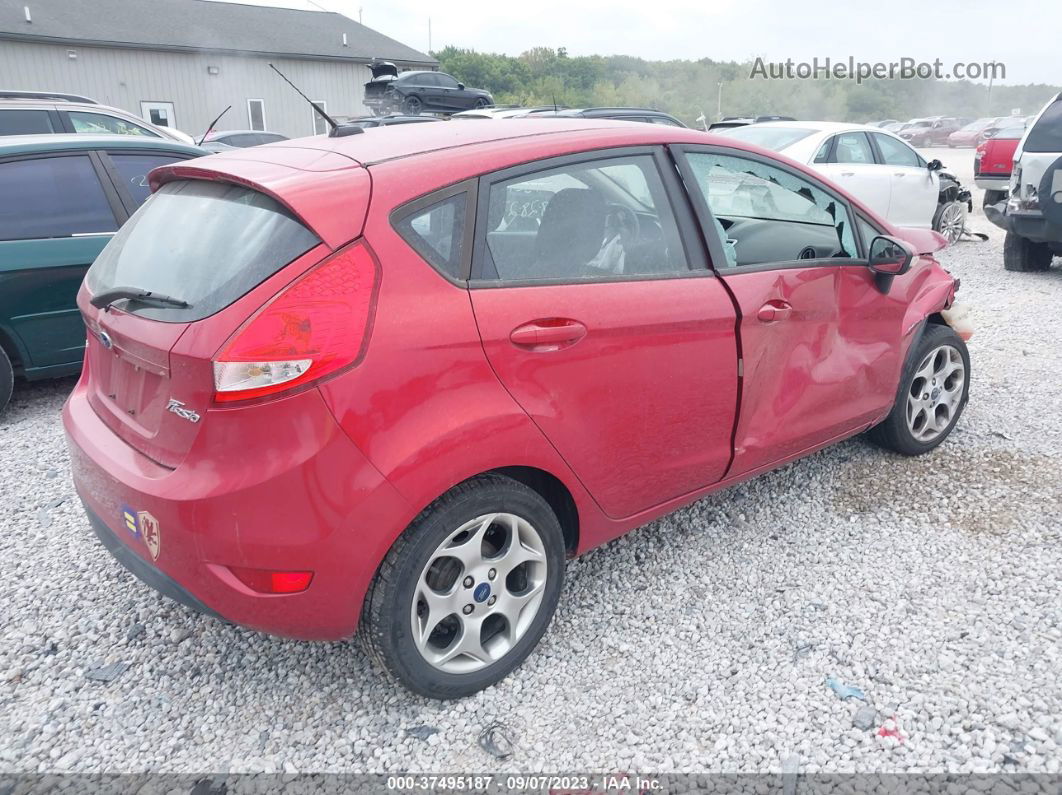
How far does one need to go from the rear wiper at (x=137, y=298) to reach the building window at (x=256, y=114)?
95.2 feet

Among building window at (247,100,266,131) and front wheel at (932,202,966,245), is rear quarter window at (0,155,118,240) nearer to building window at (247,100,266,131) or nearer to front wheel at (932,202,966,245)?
front wheel at (932,202,966,245)

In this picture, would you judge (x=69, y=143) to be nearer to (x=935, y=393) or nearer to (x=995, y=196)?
(x=935, y=393)

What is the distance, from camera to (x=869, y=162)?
9508 millimetres

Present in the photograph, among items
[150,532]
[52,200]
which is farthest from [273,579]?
[52,200]

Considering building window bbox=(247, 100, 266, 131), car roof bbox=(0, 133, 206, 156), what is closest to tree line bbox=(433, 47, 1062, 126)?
building window bbox=(247, 100, 266, 131)

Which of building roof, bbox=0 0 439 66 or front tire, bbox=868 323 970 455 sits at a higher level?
building roof, bbox=0 0 439 66

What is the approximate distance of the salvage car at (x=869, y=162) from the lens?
894cm

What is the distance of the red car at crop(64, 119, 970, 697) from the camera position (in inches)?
81.6

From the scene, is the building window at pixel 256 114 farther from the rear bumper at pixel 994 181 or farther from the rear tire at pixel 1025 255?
the rear tire at pixel 1025 255

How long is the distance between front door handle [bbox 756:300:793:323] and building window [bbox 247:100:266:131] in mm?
29187

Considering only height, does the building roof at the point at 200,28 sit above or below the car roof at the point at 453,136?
above

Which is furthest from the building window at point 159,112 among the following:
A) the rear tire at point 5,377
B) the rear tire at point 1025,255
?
the rear tire at point 1025,255

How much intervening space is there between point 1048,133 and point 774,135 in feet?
8.98

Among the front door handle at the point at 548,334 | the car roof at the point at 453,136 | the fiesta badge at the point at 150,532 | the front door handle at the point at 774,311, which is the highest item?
the car roof at the point at 453,136
